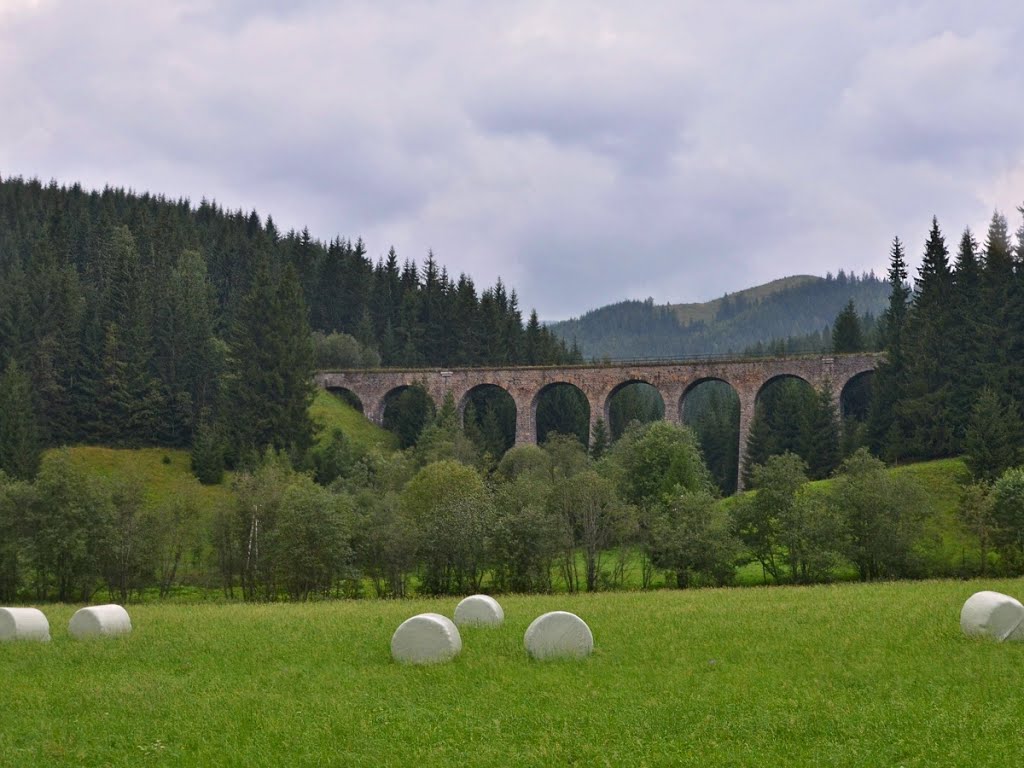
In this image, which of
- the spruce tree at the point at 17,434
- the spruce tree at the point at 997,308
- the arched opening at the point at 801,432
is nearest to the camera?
the spruce tree at the point at 997,308

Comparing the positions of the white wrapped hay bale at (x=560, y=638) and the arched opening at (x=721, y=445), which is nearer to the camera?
the white wrapped hay bale at (x=560, y=638)

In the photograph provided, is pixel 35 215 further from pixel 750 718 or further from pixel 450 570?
pixel 750 718

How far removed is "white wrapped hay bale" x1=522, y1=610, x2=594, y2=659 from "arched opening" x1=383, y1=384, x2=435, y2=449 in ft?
229

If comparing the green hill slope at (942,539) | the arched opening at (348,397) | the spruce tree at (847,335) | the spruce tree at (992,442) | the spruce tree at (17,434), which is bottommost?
the green hill slope at (942,539)

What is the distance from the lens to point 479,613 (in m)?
23.7

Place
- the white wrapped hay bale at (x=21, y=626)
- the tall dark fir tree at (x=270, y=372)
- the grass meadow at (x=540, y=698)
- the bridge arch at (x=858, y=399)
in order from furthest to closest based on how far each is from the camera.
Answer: the bridge arch at (x=858, y=399), the tall dark fir tree at (x=270, y=372), the white wrapped hay bale at (x=21, y=626), the grass meadow at (x=540, y=698)

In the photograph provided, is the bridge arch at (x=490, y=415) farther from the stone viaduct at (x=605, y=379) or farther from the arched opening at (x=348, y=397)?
the arched opening at (x=348, y=397)

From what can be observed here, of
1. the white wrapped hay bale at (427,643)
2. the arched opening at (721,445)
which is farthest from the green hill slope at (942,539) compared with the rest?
the arched opening at (721,445)

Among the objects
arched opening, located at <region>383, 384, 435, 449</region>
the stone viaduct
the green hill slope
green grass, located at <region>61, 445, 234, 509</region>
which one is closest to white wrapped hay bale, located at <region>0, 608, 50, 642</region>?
the green hill slope

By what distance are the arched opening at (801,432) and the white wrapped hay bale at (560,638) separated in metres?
54.7

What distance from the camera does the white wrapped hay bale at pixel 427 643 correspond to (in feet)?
61.0

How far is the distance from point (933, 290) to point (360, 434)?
50.0 metres

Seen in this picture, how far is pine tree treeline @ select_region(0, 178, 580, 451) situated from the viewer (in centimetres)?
8369

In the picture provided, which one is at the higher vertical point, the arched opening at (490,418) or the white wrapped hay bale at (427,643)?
the arched opening at (490,418)
